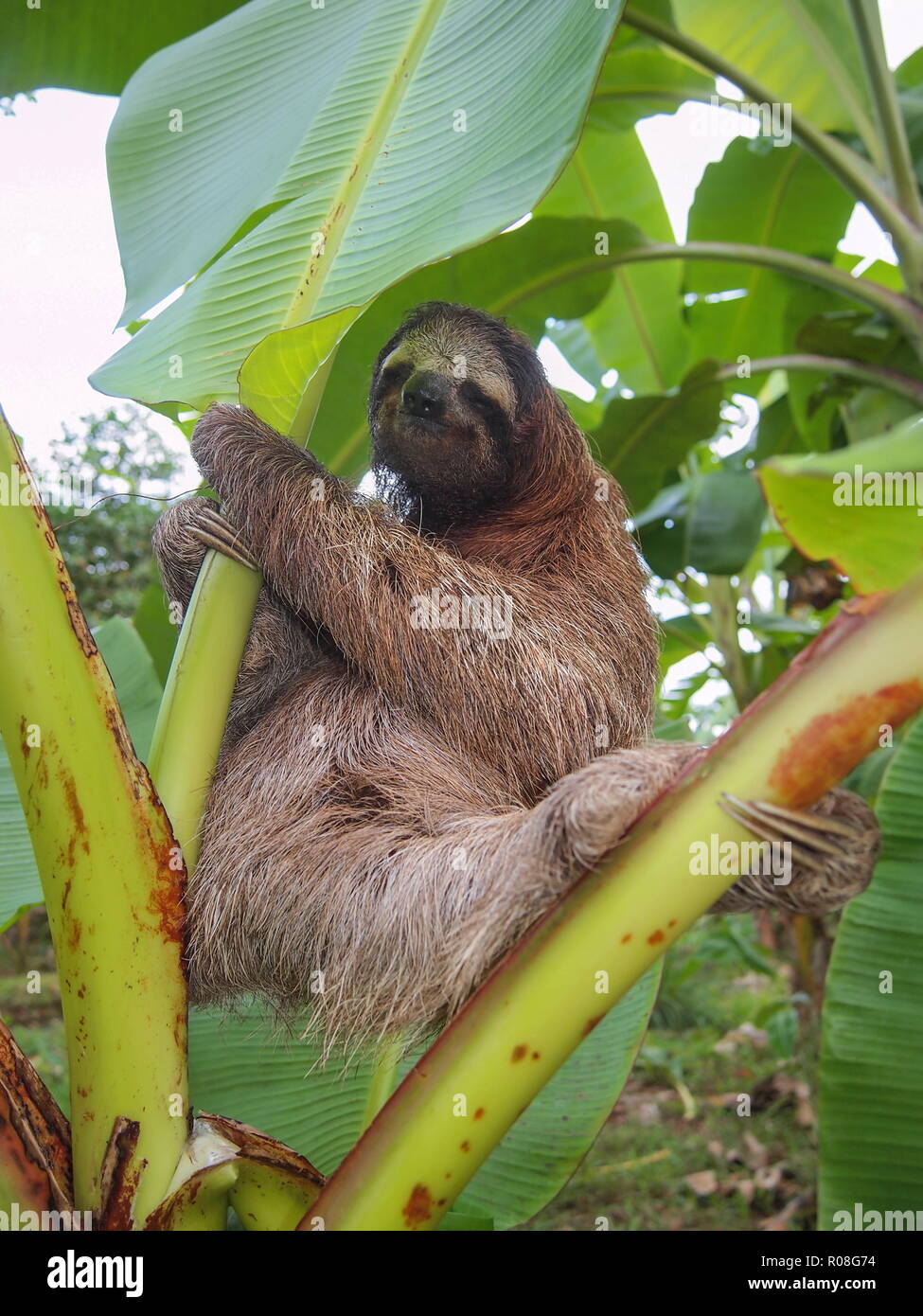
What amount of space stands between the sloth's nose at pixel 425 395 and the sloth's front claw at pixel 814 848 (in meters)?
1.64

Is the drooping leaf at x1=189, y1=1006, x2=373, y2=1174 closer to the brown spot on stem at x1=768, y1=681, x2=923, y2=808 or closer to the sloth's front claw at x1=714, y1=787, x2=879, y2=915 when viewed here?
the sloth's front claw at x1=714, y1=787, x2=879, y2=915

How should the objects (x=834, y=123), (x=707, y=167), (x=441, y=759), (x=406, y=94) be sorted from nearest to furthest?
(x=406, y=94) → (x=441, y=759) → (x=834, y=123) → (x=707, y=167)

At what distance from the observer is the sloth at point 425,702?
2098mm

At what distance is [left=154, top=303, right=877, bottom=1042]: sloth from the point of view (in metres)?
2.10

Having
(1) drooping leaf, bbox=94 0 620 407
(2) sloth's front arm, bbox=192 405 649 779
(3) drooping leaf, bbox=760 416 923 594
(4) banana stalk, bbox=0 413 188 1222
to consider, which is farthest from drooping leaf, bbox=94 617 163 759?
(3) drooping leaf, bbox=760 416 923 594

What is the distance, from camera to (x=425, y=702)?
2795mm

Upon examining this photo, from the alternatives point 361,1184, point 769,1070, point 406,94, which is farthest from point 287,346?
point 769,1070

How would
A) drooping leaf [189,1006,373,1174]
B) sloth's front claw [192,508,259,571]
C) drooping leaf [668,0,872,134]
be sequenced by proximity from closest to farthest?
1. sloth's front claw [192,508,259,571]
2. drooping leaf [189,1006,373,1174]
3. drooping leaf [668,0,872,134]

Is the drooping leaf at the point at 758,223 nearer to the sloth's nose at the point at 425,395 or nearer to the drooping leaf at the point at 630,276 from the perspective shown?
the drooping leaf at the point at 630,276

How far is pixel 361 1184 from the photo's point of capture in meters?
1.75

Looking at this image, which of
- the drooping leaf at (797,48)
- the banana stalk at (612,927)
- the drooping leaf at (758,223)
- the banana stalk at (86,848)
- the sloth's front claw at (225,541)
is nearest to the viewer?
the banana stalk at (612,927)

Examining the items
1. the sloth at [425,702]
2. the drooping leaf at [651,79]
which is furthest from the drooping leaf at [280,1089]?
the drooping leaf at [651,79]
